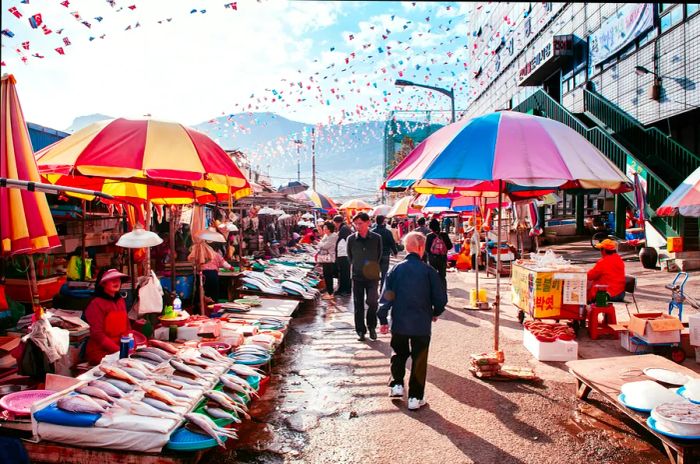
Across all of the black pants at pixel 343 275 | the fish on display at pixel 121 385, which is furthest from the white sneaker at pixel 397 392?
the black pants at pixel 343 275

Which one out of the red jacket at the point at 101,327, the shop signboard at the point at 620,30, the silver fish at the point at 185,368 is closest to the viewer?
the silver fish at the point at 185,368

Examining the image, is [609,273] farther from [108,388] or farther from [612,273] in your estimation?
[108,388]

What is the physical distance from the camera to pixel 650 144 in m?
18.0

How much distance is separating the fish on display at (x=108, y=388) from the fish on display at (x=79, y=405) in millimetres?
253

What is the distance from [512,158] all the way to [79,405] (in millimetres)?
4549

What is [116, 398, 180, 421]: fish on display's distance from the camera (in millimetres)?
3824

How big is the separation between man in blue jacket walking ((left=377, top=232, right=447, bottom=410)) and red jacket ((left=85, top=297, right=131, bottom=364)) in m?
3.09

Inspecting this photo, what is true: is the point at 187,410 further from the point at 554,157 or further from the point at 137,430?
the point at 554,157

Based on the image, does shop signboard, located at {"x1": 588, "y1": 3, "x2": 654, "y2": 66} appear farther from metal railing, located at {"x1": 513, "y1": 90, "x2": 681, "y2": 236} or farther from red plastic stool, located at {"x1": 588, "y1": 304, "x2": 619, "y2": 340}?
red plastic stool, located at {"x1": 588, "y1": 304, "x2": 619, "y2": 340}

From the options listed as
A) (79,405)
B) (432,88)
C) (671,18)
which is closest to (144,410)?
(79,405)

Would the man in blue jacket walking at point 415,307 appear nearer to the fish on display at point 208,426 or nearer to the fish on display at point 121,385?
the fish on display at point 208,426

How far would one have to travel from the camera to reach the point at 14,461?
3465mm

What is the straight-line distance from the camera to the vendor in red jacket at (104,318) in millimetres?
5297

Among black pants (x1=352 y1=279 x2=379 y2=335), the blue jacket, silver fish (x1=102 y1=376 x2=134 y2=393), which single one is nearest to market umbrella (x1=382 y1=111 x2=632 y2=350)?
the blue jacket
